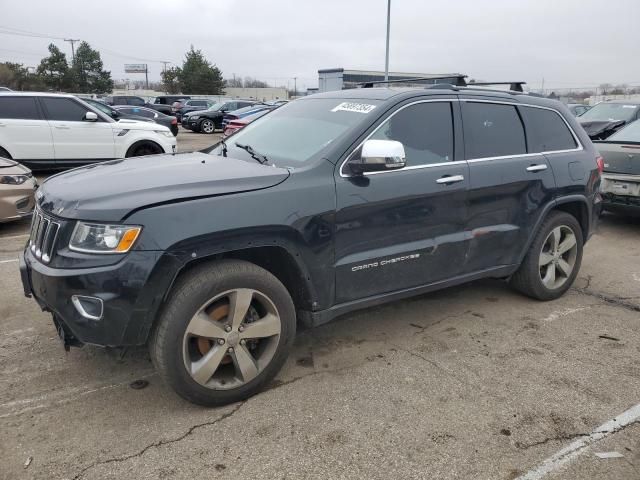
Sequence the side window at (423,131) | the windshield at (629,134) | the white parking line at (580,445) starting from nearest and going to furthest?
the white parking line at (580,445) < the side window at (423,131) < the windshield at (629,134)

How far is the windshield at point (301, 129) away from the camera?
3402mm

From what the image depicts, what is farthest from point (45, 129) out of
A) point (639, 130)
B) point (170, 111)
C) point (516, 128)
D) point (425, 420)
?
point (170, 111)

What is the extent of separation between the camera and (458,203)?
3.68 m

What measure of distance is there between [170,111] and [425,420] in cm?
3083

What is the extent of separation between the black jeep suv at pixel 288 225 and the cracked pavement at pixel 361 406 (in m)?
0.35

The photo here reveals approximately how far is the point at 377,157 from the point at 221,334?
4.47 feet

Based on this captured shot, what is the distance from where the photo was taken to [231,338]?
9.41 feet

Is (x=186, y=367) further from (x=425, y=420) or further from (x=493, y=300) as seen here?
(x=493, y=300)

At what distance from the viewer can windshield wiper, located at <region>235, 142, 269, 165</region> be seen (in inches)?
135

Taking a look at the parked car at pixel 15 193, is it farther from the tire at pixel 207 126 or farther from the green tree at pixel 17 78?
the green tree at pixel 17 78

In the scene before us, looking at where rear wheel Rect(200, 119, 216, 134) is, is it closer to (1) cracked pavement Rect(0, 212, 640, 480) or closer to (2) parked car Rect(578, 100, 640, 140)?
(2) parked car Rect(578, 100, 640, 140)

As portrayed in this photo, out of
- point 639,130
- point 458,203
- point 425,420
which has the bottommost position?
point 425,420

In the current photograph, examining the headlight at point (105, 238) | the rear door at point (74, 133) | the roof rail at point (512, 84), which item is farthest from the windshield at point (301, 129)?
the rear door at point (74, 133)

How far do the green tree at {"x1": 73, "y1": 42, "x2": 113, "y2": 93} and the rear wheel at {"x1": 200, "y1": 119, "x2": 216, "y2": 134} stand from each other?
4599 centimetres
